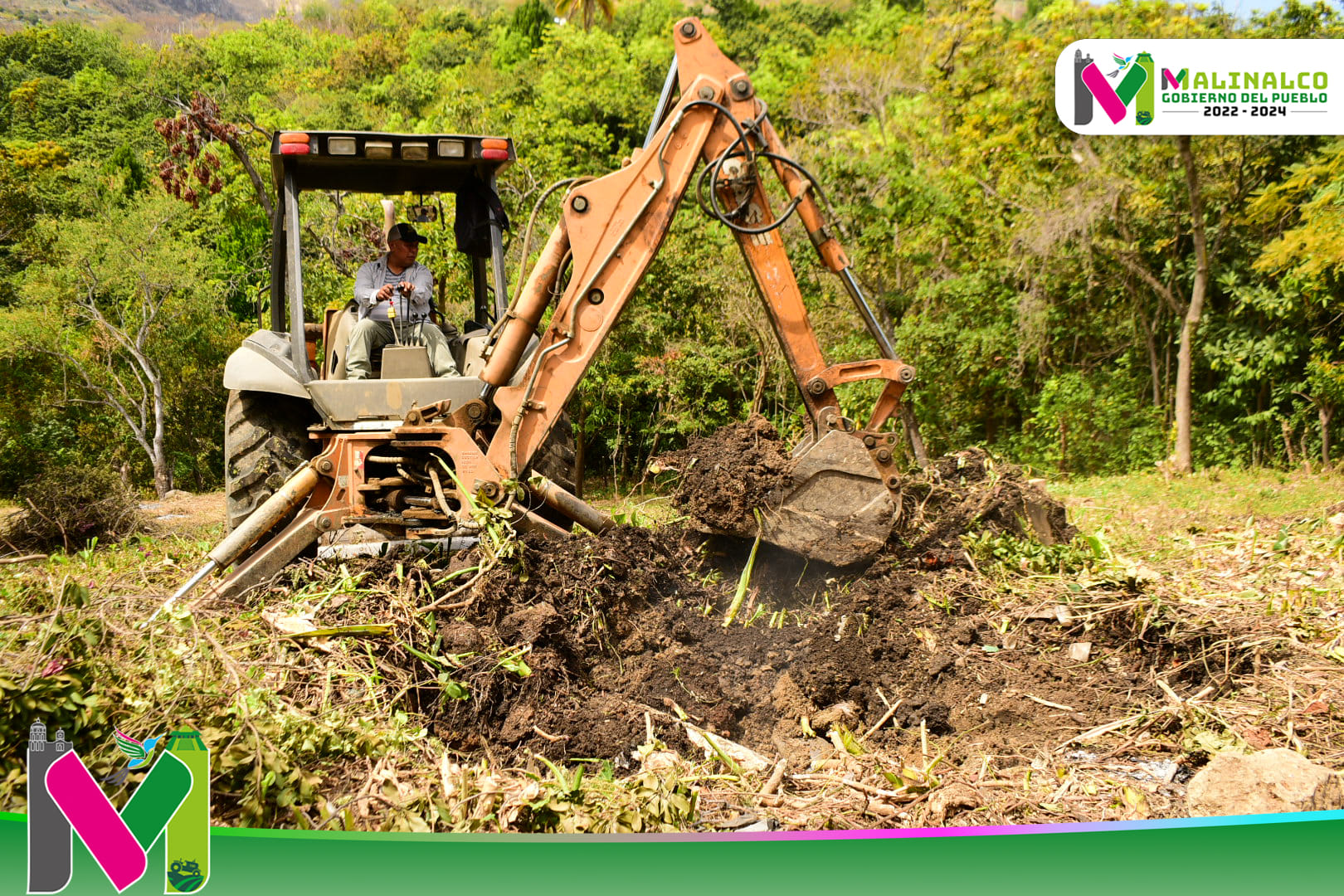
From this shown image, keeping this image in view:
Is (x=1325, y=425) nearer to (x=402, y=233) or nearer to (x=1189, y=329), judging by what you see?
(x=1189, y=329)

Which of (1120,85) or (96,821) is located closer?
(96,821)

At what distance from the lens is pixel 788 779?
4.03 m

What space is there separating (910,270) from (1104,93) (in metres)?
6.36

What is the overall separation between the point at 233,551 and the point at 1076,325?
563 inches

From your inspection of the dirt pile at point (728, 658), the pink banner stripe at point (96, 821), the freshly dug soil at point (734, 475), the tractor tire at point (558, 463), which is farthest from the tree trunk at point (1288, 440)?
the pink banner stripe at point (96, 821)

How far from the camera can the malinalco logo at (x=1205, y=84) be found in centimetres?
923

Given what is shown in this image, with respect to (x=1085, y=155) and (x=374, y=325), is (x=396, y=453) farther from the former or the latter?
(x=1085, y=155)

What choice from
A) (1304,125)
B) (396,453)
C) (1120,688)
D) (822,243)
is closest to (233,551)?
(396,453)

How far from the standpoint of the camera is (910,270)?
16328 millimetres

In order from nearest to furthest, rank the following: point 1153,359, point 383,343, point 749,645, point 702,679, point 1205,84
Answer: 1. point 702,679
2. point 749,645
3. point 383,343
4. point 1205,84
5. point 1153,359

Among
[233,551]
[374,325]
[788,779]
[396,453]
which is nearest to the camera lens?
[788,779]

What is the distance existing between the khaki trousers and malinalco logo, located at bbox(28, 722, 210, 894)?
2978 mm

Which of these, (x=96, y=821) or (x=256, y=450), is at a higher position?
(x=256, y=450)

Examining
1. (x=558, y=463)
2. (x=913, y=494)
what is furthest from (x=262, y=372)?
(x=913, y=494)
